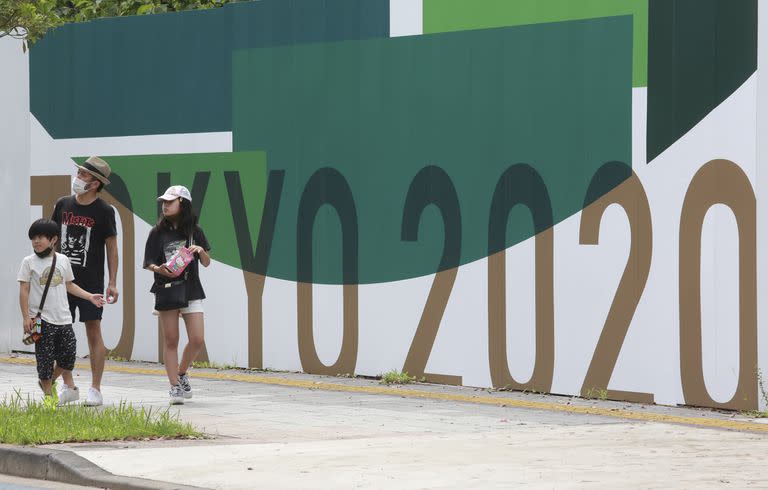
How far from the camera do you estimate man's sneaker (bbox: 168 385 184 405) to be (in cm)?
1220

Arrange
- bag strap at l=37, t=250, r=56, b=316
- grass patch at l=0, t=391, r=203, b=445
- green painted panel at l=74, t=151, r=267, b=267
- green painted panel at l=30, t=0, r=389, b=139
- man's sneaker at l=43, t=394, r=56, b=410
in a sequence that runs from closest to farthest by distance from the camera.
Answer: grass patch at l=0, t=391, r=203, b=445, man's sneaker at l=43, t=394, r=56, b=410, bag strap at l=37, t=250, r=56, b=316, green painted panel at l=30, t=0, r=389, b=139, green painted panel at l=74, t=151, r=267, b=267

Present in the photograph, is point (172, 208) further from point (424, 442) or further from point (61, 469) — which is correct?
point (61, 469)

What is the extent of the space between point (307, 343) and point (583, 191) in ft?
10.6

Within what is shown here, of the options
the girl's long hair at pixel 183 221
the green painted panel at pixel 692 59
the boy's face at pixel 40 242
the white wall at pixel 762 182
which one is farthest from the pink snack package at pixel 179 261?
the white wall at pixel 762 182

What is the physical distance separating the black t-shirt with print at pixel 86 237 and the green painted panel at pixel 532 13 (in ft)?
10.6

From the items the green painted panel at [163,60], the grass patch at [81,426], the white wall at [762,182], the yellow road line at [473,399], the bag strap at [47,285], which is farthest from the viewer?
the green painted panel at [163,60]

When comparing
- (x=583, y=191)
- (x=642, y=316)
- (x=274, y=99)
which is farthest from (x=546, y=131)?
(x=274, y=99)

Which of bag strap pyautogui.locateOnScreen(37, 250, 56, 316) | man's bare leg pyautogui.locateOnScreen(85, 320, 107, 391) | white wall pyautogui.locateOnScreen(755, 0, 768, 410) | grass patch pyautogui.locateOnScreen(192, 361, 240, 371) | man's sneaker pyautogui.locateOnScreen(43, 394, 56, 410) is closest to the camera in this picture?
man's sneaker pyautogui.locateOnScreen(43, 394, 56, 410)

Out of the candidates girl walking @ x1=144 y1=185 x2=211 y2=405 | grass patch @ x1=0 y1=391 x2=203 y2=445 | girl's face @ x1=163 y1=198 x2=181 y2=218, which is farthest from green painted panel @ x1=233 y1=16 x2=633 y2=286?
grass patch @ x1=0 y1=391 x2=203 y2=445

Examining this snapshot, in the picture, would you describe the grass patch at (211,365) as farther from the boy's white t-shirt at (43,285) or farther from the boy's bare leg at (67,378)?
the boy's white t-shirt at (43,285)

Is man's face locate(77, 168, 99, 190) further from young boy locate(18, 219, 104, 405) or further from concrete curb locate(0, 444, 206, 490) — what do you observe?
concrete curb locate(0, 444, 206, 490)

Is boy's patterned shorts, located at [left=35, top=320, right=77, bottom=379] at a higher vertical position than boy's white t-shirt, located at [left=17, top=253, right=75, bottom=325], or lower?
lower

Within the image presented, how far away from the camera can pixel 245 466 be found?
357 inches

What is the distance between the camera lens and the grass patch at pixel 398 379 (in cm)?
1370
